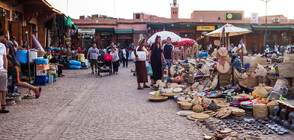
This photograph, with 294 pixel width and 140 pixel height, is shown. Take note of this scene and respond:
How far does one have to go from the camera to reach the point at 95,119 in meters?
5.41

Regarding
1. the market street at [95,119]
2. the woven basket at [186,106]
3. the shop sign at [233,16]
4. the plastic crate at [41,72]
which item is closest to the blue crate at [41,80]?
the plastic crate at [41,72]

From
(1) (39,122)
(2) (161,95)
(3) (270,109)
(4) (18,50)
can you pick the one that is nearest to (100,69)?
(4) (18,50)

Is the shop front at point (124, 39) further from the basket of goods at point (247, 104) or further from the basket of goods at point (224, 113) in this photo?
the basket of goods at point (224, 113)

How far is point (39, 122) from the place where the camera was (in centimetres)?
517

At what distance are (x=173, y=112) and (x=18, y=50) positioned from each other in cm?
633

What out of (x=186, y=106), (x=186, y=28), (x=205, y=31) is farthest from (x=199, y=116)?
(x=186, y=28)

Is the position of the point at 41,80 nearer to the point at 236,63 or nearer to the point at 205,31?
the point at 236,63

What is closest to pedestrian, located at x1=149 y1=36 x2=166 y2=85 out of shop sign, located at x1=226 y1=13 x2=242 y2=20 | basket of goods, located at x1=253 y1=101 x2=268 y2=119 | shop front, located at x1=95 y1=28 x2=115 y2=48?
basket of goods, located at x1=253 y1=101 x2=268 y2=119

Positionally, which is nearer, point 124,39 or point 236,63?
point 236,63

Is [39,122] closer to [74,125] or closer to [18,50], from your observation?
[74,125]

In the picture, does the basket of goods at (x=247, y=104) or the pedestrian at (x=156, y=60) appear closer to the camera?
the basket of goods at (x=247, y=104)

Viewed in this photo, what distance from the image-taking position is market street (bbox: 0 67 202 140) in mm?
4445

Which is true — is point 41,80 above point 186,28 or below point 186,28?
below

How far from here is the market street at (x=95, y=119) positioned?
14.6ft
